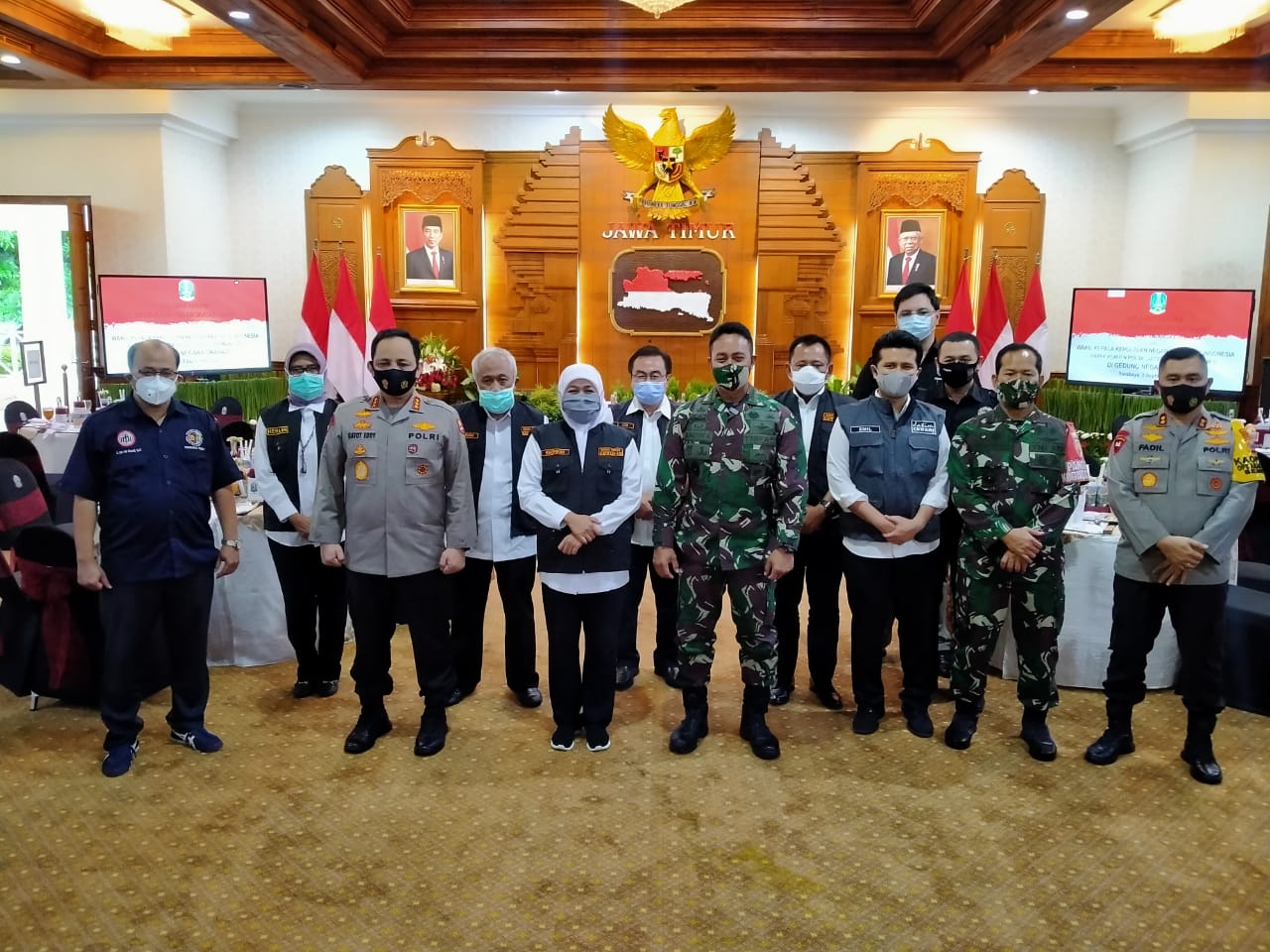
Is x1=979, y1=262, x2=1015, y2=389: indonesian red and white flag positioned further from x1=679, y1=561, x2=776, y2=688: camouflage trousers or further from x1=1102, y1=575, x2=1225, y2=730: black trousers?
x1=679, y1=561, x2=776, y2=688: camouflage trousers

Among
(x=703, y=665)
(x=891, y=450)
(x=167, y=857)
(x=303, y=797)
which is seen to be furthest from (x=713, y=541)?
(x=167, y=857)

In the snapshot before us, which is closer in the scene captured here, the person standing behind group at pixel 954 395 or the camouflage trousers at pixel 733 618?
the camouflage trousers at pixel 733 618

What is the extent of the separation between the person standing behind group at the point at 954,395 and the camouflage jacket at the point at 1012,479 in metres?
0.30

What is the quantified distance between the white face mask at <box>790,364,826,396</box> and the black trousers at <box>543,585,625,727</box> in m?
1.17

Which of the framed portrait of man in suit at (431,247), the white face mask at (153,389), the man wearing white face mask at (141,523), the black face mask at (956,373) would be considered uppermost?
the framed portrait of man in suit at (431,247)

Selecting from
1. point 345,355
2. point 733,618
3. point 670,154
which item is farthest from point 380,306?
point 733,618

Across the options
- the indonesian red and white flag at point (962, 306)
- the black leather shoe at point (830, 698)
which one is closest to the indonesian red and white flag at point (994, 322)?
the indonesian red and white flag at point (962, 306)

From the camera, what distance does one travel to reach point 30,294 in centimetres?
936

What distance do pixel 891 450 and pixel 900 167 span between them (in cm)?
614

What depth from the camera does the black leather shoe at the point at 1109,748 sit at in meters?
3.28

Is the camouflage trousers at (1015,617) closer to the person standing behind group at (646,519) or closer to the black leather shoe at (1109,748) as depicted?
the black leather shoe at (1109,748)

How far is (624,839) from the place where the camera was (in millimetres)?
2779

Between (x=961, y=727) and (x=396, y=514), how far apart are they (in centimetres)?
229

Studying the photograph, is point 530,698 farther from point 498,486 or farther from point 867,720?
point 867,720
